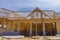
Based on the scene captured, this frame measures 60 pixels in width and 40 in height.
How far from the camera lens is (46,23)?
102ft

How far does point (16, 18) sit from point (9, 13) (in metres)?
3.79

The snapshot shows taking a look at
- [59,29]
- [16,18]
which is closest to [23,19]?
[16,18]

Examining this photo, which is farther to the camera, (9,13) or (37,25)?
(9,13)

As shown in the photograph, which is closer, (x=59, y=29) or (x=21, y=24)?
(x=59, y=29)

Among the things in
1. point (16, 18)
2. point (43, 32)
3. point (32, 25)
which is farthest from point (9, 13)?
point (43, 32)

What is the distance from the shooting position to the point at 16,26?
32219mm

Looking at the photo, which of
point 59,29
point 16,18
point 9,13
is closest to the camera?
point 59,29

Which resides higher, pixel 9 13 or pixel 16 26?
pixel 9 13

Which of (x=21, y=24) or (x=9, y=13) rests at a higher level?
(x=9, y=13)

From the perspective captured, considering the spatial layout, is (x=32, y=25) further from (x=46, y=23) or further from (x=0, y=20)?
(x=0, y=20)

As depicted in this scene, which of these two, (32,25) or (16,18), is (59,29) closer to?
(32,25)

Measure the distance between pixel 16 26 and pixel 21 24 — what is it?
953 mm

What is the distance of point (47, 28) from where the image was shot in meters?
31.0

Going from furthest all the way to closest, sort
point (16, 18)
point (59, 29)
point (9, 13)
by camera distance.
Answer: point (9, 13) → point (16, 18) → point (59, 29)
